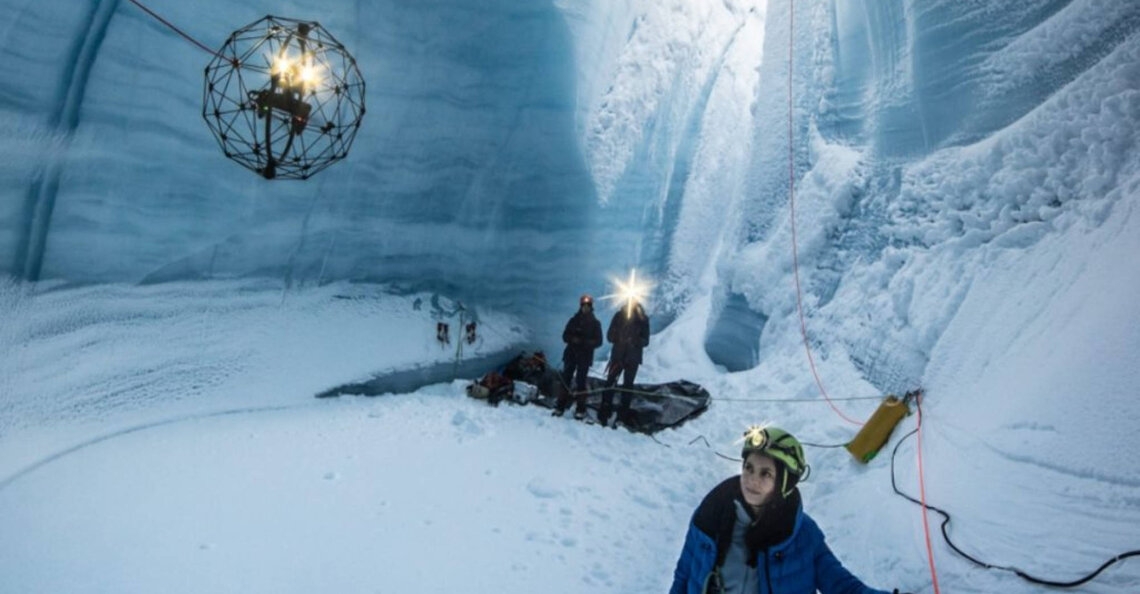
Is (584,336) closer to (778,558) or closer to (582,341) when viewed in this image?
(582,341)

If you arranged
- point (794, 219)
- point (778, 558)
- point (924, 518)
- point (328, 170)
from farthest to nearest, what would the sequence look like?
point (794, 219) → point (328, 170) → point (924, 518) → point (778, 558)

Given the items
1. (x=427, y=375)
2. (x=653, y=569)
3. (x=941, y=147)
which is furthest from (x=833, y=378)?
(x=427, y=375)

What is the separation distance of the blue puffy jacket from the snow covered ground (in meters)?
1.03

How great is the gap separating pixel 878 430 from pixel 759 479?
2.88 meters

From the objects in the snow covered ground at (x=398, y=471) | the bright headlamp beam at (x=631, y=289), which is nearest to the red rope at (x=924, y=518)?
the snow covered ground at (x=398, y=471)

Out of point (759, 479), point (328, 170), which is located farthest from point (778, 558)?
point (328, 170)

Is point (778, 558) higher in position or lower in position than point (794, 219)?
lower

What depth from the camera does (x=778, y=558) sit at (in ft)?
6.12

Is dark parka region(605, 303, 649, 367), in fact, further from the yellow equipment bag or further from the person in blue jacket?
the person in blue jacket

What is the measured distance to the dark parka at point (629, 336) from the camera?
6438 mm

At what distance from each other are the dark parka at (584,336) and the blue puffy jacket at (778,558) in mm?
4591

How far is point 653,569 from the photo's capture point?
3.34m

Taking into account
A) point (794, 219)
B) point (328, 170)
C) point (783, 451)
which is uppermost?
point (794, 219)

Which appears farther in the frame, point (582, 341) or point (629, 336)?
point (582, 341)
